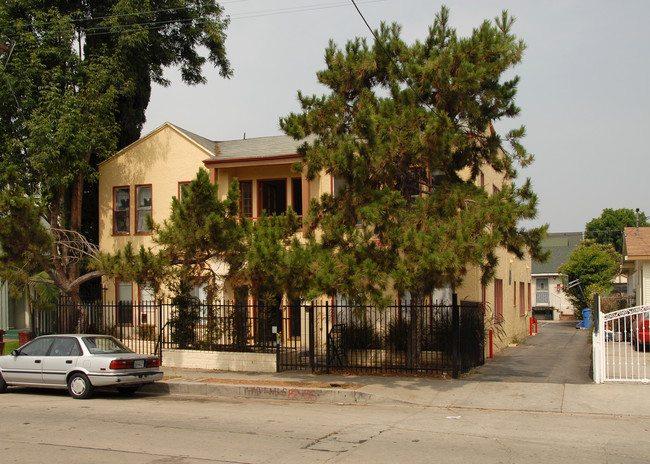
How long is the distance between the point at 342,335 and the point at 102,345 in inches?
246

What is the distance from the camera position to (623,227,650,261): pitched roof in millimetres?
23919

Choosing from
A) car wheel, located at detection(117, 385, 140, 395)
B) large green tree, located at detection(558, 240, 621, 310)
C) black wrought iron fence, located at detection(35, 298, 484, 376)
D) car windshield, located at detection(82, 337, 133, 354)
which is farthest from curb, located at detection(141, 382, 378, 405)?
large green tree, located at detection(558, 240, 621, 310)

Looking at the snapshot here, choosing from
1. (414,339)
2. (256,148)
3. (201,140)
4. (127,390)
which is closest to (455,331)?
(414,339)

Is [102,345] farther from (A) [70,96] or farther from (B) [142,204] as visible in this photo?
(A) [70,96]

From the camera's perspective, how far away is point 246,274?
14664 mm

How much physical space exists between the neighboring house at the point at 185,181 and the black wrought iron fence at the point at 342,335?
2870 millimetres

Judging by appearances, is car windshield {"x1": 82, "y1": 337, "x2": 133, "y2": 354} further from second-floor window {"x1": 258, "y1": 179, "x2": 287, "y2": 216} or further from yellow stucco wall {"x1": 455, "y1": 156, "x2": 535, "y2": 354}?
second-floor window {"x1": 258, "y1": 179, "x2": 287, "y2": 216}

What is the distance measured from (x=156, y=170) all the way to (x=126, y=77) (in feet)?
13.0

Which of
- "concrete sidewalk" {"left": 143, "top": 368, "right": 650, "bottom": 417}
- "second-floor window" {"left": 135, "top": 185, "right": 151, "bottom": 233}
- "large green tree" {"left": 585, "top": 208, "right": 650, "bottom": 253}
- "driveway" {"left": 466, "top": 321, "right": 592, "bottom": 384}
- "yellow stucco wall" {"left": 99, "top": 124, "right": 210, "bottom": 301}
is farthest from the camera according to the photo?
"large green tree" {"left": 585, "top": 208, "right": 650, "bottom": 253}

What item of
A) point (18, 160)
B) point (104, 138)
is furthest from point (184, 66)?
point (18, 160)

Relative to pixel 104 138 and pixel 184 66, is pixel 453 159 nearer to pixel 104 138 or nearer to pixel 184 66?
pixel 104 138

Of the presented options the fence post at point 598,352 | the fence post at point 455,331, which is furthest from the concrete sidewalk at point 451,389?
the fence post at point 455,331

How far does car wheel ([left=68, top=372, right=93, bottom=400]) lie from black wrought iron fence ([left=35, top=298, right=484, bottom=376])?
4243 mm

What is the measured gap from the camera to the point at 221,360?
679 inches
